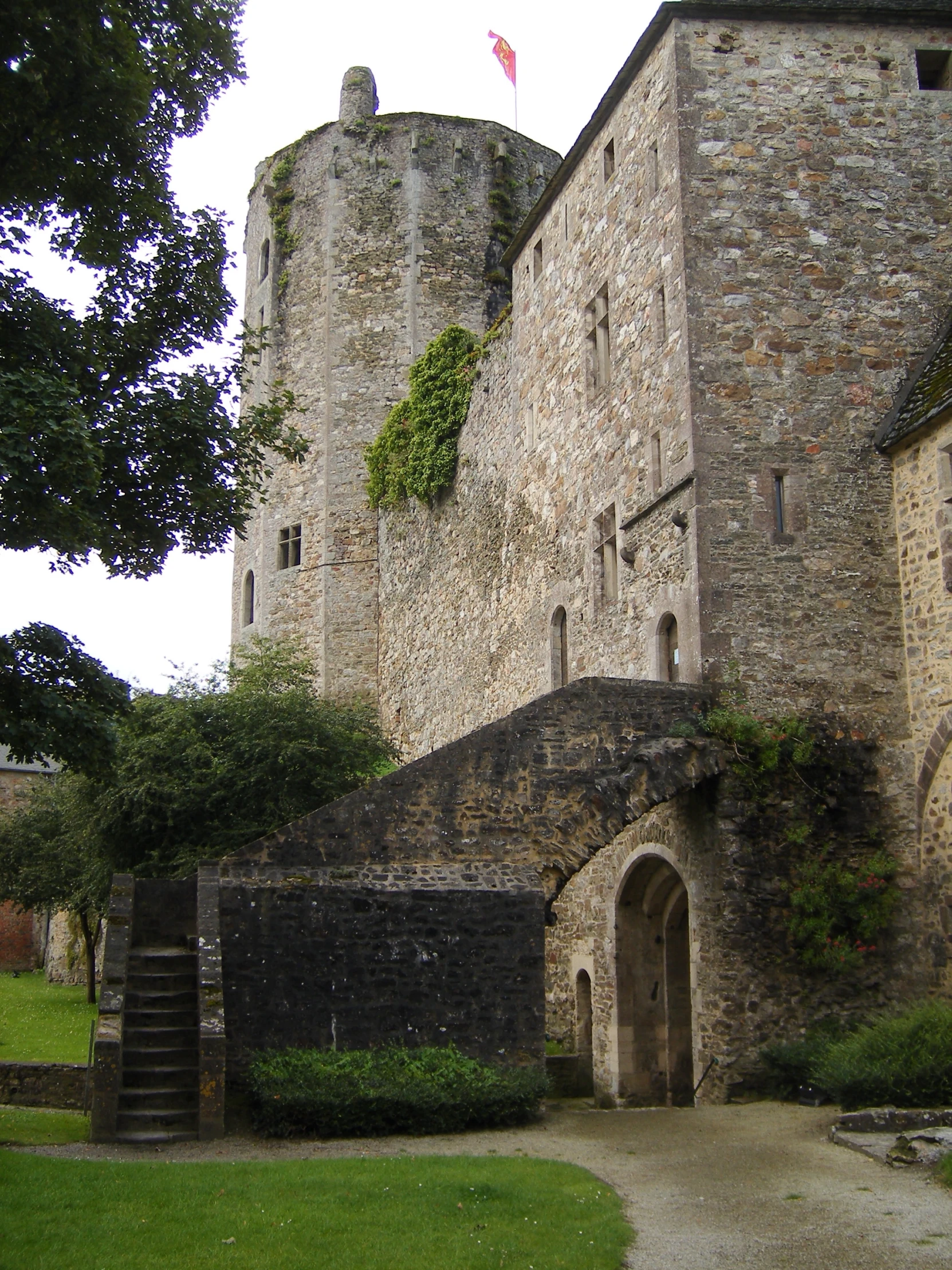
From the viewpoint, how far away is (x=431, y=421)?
27.5 metres

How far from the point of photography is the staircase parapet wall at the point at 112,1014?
10.5 meters

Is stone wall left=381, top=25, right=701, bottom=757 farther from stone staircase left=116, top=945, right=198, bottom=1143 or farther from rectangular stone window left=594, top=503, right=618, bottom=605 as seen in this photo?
stone staircase left=116, top=945, right=198, bottom=1143

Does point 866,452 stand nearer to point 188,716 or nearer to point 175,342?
point 175,342

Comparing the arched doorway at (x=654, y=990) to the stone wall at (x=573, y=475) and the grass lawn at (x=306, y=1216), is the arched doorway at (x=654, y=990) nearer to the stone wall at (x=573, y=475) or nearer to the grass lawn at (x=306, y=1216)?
the stone wall at (x=573, y=475)

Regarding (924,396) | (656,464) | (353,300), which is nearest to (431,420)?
(353,300)

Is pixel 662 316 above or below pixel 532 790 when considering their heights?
above

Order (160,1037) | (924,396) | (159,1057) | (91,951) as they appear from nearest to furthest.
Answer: (159,1057) → (160,1037) → (924,396) → (91,951)

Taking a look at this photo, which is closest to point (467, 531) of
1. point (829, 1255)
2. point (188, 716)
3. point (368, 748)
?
point (368, 748)

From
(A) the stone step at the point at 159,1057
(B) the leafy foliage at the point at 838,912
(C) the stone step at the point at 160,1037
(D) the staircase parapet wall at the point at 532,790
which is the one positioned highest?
(D) the staircase parapet wall at the point at 532,790

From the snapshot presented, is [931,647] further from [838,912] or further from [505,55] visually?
[505,55]

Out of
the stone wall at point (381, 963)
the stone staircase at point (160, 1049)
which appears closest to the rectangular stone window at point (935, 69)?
the stone wall at point (381, 963)

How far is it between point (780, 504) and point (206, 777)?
9.93m

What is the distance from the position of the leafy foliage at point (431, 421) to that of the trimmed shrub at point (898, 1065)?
16.8 meters

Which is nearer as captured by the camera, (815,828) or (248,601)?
(815,828)
